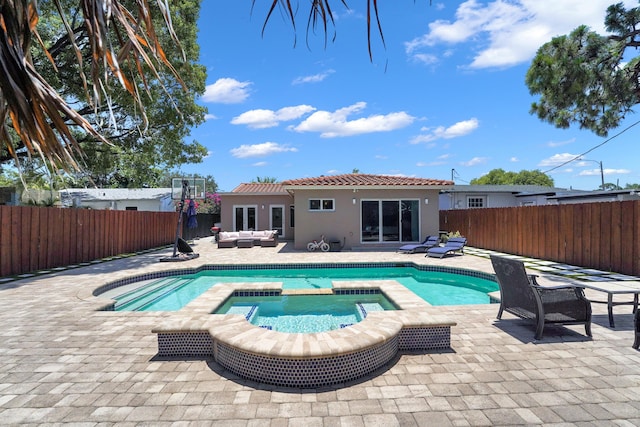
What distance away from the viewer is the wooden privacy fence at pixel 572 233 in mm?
9183

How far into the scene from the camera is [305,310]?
735 cm

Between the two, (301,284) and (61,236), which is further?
(61,236)

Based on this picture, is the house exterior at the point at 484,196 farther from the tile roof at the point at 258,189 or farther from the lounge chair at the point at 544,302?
the lounge chair at the point at 544,302

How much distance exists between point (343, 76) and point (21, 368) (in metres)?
17.3

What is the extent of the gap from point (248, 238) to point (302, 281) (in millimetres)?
8694

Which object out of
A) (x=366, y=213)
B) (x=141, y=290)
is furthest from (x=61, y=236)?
(x=366, y=213)

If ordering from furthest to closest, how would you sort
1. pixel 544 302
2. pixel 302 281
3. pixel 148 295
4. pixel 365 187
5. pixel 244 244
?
pixel 244 244 < pixel 365 187 < pixel 302 281 < pixel 148 295 < pixel 544 302

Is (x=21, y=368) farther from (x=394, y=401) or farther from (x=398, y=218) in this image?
(x=398, y=218)

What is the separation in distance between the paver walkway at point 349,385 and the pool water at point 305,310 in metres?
2.06

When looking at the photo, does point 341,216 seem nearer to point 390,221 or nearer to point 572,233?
point 390,221

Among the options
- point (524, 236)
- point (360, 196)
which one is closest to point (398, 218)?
point (360, 196)

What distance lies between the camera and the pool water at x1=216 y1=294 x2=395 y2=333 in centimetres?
644

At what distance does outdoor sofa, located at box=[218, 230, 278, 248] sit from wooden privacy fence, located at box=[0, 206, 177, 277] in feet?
12.2

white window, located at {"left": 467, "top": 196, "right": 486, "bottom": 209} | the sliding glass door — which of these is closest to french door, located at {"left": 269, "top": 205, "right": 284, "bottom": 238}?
the sliding glass door
